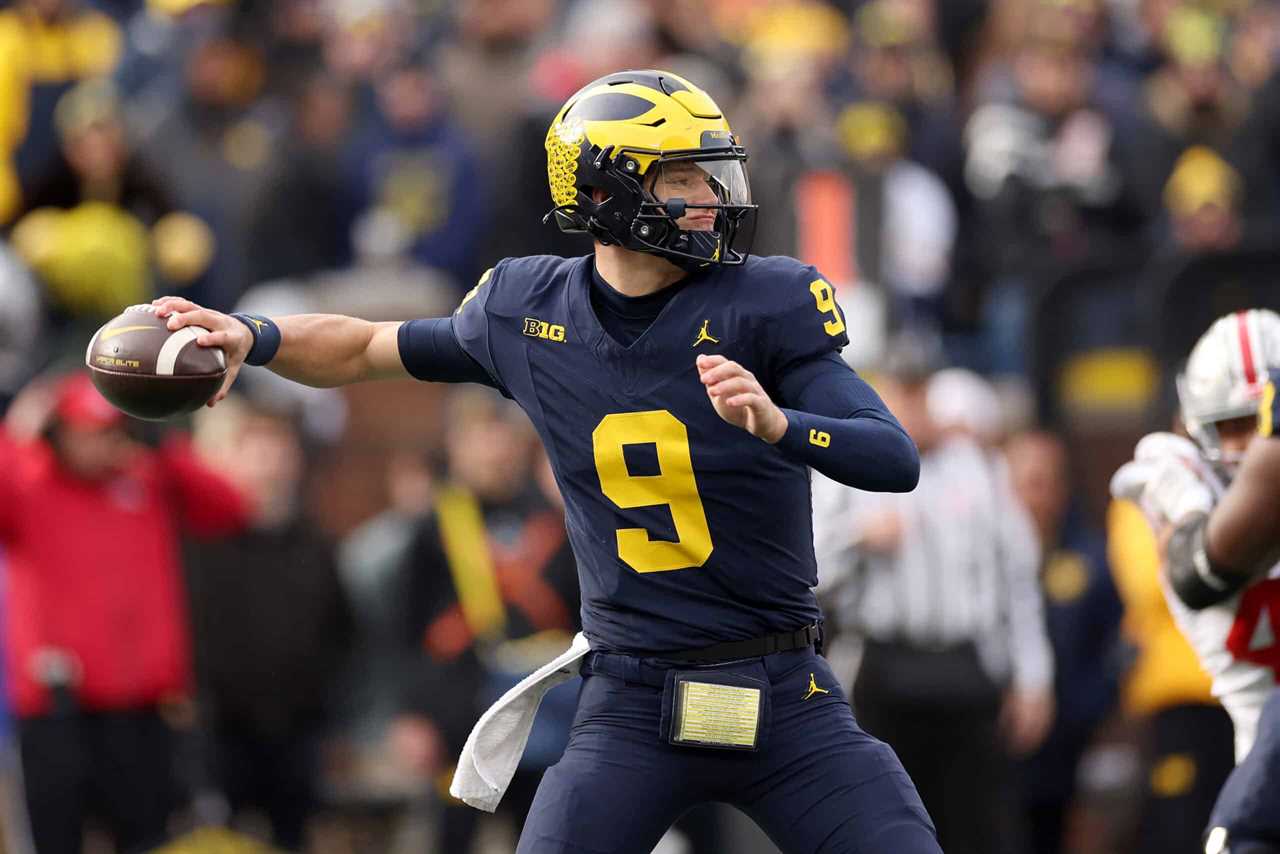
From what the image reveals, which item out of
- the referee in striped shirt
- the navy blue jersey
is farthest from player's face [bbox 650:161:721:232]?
the referee in striped shirt

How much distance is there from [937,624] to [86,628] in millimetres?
3191

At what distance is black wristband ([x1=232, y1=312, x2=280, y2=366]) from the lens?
17.9 feet

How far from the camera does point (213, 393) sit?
5375 millimetres

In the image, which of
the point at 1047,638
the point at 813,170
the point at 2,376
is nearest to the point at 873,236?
the point at 813,170

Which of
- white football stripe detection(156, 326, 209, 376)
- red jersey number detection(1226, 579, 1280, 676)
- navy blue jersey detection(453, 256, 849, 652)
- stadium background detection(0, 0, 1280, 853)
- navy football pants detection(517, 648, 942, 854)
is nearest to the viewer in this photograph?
navy football pants detection(517, 648, 942, 854)

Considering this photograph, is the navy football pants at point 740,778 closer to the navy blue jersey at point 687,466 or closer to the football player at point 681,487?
the football player at point 681,487

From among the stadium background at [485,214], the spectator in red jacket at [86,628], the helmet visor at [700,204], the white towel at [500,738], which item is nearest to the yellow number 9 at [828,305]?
the helmet visor at [700,204]

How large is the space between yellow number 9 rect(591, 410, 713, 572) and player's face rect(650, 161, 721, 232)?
46 cm

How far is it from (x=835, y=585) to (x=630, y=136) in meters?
3.64

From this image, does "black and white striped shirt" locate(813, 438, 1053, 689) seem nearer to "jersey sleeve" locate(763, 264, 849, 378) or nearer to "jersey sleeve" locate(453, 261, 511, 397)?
"jersey sleeve" locate(453, 261, 511, 397)

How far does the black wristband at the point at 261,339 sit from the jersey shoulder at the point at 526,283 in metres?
0.50

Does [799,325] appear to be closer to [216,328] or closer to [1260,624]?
[216,328]

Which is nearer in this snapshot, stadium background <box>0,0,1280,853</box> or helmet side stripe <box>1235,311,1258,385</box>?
helmet side stripe <box>1235,311,1258,385</box>

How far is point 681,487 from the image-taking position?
5.16 meters
